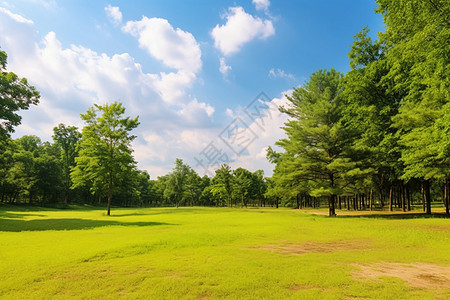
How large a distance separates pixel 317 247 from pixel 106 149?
95.7 ft

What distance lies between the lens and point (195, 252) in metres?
8.77

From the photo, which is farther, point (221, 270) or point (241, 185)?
point (241, 185)

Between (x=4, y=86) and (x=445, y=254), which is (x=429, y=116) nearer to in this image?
(x=445, y=254)

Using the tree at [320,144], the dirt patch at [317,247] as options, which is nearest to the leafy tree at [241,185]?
the tree at [320,144]

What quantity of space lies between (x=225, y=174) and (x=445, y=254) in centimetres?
7079

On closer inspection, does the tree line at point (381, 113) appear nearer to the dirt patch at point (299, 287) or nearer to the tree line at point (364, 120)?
the tree line at point (364, 120)

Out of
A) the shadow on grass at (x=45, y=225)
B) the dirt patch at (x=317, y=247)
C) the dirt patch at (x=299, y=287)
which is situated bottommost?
the shadow on grass at (x=45, y=225)

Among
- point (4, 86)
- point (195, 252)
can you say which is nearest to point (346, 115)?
point (195, 252)

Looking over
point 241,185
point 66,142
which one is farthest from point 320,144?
point 66,142

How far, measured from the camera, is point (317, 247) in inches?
396

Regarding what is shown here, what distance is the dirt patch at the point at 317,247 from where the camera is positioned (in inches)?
366

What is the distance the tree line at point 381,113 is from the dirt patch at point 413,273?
11637mm

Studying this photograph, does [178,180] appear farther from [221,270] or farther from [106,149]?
[221,270]

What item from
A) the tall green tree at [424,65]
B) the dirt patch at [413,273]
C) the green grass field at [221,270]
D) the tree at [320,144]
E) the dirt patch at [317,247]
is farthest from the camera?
the tree at [320,144]
